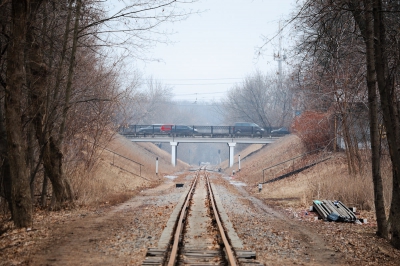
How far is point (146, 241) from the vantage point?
10047 mm

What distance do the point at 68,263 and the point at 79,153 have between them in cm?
1388

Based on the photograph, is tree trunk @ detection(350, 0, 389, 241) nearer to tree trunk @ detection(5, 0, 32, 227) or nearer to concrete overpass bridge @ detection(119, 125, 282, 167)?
tree trunk @ detection(5, 0, 32, 227)

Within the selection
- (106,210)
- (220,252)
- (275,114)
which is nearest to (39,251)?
(220,252)

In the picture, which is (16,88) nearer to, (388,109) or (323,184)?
(388,109)

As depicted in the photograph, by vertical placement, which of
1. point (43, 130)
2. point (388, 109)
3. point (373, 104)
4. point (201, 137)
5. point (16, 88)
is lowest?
point (201, 137)

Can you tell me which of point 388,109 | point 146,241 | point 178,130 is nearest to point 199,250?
point 146,241

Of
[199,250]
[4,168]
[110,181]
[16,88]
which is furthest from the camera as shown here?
[110,181]

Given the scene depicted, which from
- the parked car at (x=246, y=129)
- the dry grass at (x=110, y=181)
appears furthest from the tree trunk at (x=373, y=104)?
the parked car at (x=246, y=129)

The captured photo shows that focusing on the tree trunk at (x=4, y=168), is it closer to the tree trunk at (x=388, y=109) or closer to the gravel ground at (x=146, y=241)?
the gravel ground at (x=146, y=241)

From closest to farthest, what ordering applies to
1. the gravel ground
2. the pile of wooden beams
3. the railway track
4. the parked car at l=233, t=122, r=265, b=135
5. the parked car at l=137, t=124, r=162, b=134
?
the railway track → the gravel ground → the pile of wooden beams → the parked car at l=233, t=122, r=265, b=135 → the parked car at l=137, t=124, r=162, b=134

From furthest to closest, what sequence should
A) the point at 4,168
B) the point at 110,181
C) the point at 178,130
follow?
the point at 178,130 < the point at 110,181 < the point at 4,168

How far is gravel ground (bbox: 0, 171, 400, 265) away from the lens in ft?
28.3

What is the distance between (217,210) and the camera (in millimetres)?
15977

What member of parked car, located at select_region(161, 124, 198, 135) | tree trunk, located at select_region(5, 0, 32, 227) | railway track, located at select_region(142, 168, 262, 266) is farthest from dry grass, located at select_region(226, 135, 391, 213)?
parked car, located at select_region(161, 124, 198, 135)
